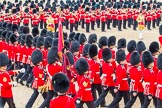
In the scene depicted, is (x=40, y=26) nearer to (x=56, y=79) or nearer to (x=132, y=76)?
(x=132, y=76)

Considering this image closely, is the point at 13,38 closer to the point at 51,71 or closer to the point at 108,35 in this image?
the point at 51,71

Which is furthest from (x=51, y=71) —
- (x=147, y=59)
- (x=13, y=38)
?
(x=13, y=38)

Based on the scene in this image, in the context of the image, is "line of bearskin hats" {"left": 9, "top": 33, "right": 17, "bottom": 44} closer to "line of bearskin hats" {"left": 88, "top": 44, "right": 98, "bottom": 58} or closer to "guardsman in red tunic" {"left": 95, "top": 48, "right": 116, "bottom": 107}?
"line of bearskin hats" {"left": 88, "top": 44, "right": 98, "bottom": 58}

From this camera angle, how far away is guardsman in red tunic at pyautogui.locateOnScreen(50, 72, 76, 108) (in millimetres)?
5020

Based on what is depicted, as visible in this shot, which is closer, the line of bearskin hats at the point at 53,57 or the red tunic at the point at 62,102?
the red tunic at the point at 62,102

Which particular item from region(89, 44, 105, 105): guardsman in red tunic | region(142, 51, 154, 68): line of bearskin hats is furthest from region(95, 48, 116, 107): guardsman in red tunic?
region(142, 51, 154, 68): line of bearskin hats

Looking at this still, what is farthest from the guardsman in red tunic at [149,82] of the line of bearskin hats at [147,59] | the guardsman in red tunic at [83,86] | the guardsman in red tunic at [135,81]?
the guardsman in red tunic at [83,86]

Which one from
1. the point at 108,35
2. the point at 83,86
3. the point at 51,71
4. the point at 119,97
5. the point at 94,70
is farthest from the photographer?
the point at 108,35

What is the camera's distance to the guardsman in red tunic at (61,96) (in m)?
5.02

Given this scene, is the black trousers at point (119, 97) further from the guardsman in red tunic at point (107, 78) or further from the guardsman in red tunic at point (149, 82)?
the guardsman in red tunic at point (149, 82)

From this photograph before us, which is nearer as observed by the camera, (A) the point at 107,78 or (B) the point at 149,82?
(B) the point at 149,82

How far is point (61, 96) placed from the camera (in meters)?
5.08

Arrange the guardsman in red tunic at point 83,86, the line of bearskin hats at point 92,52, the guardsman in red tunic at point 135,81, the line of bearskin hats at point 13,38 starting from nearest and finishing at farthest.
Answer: the guardsman in red tunic at point 83,86 → the guardsman in red tunic at point 135,81 → the line of bearskin hats at point 92,52 → the line of bearskin hats at point 13,38

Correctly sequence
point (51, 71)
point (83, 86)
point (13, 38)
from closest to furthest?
point (83, 86) < point (51, 71) < point (13, 38)
